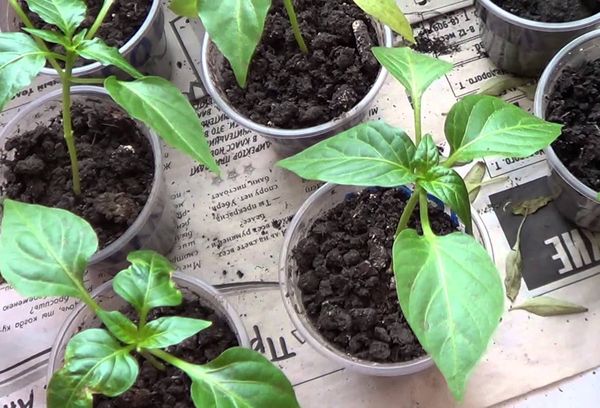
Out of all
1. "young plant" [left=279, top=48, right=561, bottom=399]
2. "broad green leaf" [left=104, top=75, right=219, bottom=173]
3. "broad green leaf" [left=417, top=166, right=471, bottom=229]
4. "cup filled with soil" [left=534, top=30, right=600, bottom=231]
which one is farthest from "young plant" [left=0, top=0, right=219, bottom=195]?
"cup filled with soil" [left=534, top=30, right=600, bottom=231]

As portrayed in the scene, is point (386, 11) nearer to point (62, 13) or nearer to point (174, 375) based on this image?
point (62, 13)

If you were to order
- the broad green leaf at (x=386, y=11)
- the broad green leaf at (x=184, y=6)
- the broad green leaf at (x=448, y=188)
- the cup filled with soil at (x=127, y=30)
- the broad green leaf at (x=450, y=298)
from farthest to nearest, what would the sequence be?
the cup filled with soil at (x=127, y=30)
the broad green leaf at (x=184, y=6)
the broad green leaf at (x=386, y=11)
the broad green leaf at (x=448, y=188)
the broad green leaf at (x=450, y=298)

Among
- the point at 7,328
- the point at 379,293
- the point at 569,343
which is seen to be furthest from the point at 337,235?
the point at 7,328

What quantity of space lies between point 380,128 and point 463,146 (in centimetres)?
8

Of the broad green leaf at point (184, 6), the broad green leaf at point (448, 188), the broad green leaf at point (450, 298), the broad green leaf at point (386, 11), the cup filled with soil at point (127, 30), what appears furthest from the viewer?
the cup filled with soil at point (127, 30)

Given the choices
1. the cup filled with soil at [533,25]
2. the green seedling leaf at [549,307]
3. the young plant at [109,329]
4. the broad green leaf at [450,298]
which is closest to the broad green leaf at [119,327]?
the young plant at [109,329]

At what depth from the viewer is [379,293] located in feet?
2.81

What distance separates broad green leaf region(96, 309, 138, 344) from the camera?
68 centimetres

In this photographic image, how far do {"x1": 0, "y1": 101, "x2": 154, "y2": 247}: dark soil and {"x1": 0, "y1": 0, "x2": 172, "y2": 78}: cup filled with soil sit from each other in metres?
0.08

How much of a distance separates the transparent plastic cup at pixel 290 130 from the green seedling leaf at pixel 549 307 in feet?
1.10

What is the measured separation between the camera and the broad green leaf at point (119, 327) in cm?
68

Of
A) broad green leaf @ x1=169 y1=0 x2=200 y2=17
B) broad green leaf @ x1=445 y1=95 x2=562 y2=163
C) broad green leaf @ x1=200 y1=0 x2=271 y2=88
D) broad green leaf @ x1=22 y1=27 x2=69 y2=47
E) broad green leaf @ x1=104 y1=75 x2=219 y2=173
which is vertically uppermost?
broad green leaf @ x1=22 y1=27 x2=69 y2=47

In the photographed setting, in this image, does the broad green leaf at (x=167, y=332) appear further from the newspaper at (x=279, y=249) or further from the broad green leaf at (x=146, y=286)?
the newspaper at (x=279, y=249)

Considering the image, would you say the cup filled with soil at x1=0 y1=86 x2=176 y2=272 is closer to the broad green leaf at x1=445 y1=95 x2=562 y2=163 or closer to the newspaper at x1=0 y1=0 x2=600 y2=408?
the newspaper at x1=0 y1=0 x2=600 y2=408
